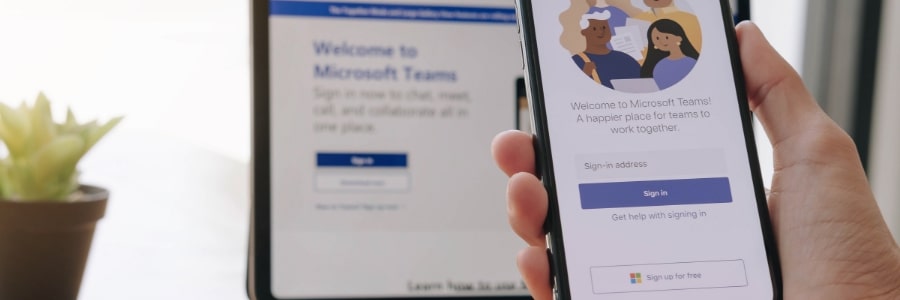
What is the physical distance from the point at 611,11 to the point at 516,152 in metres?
0.10

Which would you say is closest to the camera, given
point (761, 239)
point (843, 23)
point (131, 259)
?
point (761, 239)

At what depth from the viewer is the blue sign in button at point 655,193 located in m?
0.45

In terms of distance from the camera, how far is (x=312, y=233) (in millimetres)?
590

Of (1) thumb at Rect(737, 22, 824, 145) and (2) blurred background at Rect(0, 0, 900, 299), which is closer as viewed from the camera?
(1) thumb at Rect(737, 22, 824, 145)

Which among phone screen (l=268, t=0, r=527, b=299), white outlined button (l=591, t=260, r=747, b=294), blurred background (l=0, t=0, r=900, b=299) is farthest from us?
blurred background (l=0, t=0, r=900, b=299)

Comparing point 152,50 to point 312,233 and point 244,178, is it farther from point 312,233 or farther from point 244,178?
point 312,233

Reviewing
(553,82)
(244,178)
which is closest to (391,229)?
(553,82)

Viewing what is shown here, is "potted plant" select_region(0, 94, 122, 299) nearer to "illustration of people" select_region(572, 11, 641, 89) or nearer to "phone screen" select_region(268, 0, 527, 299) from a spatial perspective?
"phone screen" select_region(268, 0, 527, 299)

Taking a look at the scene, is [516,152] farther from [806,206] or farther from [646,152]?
[806,206]

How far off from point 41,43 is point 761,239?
694mm

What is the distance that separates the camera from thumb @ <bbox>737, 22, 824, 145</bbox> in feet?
1.58

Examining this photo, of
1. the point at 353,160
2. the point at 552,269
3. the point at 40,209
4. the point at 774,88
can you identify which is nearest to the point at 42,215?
the point at 40,209

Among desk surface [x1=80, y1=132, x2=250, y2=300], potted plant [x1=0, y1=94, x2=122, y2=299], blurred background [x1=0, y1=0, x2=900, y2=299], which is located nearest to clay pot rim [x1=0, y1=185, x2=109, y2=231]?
potted plant [x1=0, y1=94, x2=122, y2=299]

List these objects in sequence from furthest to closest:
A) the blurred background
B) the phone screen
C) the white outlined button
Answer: the blurred background < the phone screen < the white outlined button
